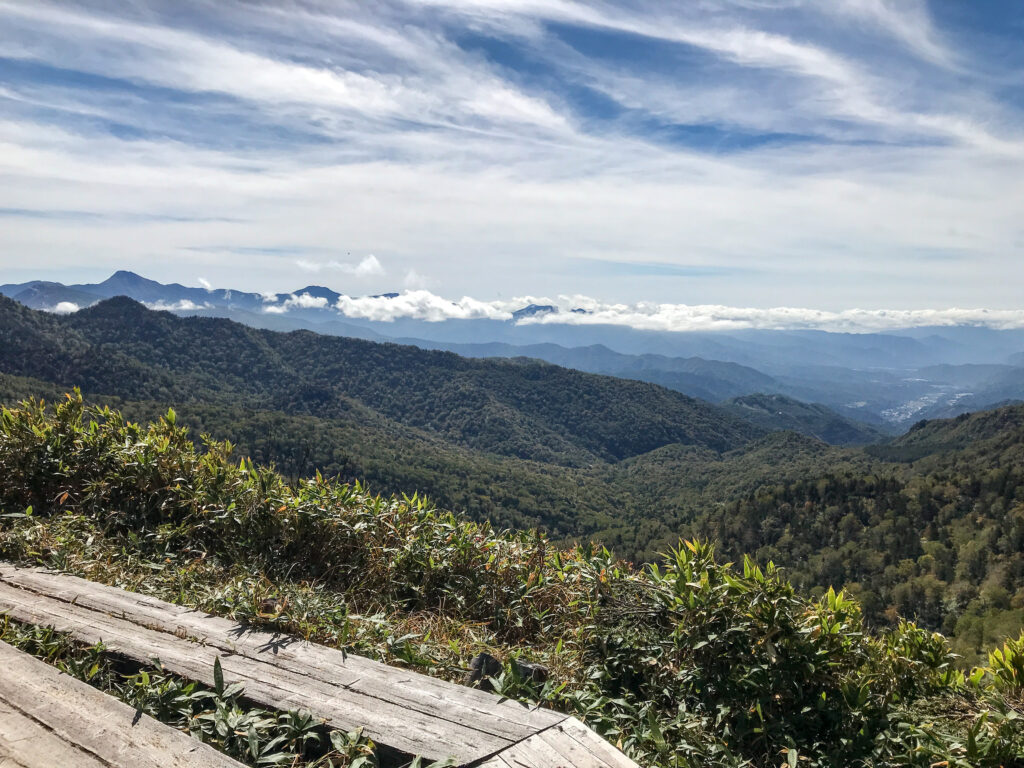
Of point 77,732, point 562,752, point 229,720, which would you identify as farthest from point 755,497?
point 77,732

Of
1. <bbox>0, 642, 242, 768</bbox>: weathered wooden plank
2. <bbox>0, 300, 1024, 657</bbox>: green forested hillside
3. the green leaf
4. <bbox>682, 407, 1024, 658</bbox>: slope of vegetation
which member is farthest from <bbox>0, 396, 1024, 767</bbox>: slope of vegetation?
<bbox>682, 407, 1024, 658</bbox>: slope of vegetation

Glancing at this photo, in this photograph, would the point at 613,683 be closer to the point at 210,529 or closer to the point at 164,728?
the point at 164,728

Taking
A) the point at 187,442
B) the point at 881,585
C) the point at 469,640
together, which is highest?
the point at 187,442

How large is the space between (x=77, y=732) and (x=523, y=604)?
8.94 feet

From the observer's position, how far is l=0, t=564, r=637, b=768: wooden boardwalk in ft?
7.34

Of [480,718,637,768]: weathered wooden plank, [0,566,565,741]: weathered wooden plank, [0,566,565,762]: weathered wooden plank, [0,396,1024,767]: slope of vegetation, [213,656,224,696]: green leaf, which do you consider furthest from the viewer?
[0,396,1024,767]: slope of vegetation

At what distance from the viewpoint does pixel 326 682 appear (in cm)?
265

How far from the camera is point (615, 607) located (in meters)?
3.73

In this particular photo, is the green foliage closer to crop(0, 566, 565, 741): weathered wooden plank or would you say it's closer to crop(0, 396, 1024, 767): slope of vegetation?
crop(0, 566, 565, 741): weathered wooden plank

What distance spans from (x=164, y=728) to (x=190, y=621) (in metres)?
1.10

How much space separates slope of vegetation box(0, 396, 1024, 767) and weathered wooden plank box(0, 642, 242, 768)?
3.06ft

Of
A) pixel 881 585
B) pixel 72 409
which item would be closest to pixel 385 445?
pixel 881 585

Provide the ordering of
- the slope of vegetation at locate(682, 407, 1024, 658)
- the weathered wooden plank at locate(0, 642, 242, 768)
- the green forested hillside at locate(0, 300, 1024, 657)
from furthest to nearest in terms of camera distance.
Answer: the green forested hillside at locate(0, 300, 1024, 657)
the slope of vegetation at locate(682, 407, 1024, 658)
the weathered wooden plank at locate(0, 642, 242, 768)

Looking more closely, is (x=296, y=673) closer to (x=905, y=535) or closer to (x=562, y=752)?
(x=562, y=752)
